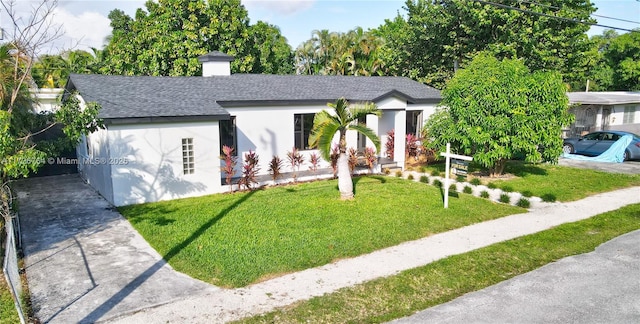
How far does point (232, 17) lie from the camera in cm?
2883

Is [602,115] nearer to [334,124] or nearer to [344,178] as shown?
[344,178]

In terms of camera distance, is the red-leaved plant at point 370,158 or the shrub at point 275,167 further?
the red-leaved plant at point 370,158

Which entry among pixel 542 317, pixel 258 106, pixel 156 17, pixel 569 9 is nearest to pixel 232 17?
pixel 156 17

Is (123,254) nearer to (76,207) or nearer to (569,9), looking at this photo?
(76,207)

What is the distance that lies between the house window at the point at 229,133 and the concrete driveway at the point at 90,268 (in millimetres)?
4755

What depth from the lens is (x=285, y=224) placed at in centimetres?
1080

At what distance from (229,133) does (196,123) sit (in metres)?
2.28

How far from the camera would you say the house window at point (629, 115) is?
1124 inches

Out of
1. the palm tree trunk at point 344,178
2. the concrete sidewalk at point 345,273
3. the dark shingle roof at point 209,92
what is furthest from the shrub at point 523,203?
the dark shingle roof at point 209,92

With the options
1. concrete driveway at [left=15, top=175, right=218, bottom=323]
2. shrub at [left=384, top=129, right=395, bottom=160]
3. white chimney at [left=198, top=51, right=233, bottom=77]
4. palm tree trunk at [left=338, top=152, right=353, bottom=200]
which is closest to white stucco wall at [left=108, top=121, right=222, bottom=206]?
concrete driveway at [left=15, top=175, right=218, bottom=323]

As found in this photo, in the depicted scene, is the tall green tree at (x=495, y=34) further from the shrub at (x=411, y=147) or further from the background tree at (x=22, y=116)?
the background tree at (x=22, y=116)

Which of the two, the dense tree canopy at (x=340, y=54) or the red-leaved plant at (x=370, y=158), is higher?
the dense tree canopy at (x=340, y=54)

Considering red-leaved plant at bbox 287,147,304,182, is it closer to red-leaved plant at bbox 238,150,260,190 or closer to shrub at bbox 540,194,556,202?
red-leaved plant at bbox 238,150,260,190

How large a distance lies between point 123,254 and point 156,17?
23523 mm
